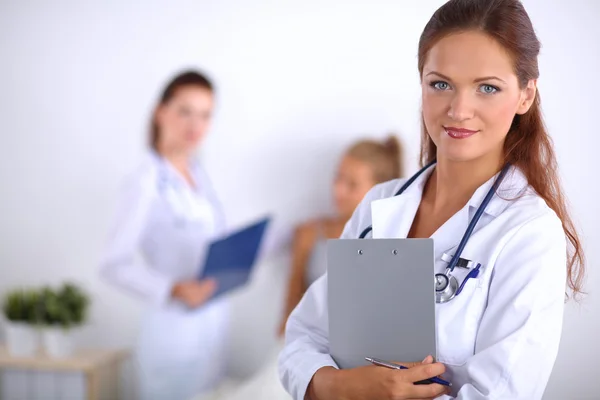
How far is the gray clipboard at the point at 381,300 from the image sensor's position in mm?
1200

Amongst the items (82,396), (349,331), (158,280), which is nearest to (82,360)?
(82,396)

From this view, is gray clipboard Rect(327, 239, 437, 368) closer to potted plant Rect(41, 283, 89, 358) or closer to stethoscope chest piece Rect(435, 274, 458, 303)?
stethoscope chest piece Rect(435, 274, 458, 303)

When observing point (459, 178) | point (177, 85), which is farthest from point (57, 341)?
point (459, 178)

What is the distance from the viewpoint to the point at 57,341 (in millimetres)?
3418

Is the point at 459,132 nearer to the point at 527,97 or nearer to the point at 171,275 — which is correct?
the point at 527,97

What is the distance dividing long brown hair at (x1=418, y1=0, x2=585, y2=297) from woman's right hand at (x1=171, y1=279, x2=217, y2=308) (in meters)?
2.26

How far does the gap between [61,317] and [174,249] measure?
0.63 metres

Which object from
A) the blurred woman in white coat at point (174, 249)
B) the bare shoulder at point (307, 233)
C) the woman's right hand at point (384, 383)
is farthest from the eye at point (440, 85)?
the blurred woman in white coat at point (174, 249)

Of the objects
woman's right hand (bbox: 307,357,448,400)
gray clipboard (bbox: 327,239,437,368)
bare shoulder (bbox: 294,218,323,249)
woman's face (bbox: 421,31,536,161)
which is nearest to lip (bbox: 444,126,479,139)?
woman's face (bbox: 421,31,536,161)

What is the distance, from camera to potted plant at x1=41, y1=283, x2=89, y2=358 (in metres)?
3.42

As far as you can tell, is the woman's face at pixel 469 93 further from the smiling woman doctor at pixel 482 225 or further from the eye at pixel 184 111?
the eye at pixel 184 111

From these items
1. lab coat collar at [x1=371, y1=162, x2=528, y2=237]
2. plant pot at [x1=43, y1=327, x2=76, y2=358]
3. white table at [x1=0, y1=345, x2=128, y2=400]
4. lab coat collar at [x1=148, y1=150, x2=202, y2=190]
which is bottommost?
white table at [x1=0, y1=345, x2=128, y2=400]

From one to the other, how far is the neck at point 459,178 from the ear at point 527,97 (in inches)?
4.0

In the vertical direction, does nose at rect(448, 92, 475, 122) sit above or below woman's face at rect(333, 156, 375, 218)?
above
